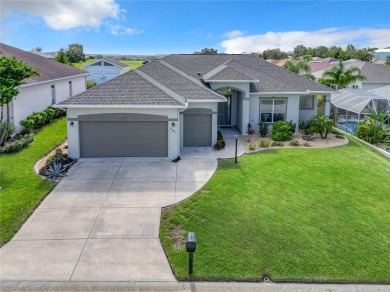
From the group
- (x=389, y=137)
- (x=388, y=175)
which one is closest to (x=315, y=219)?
(x=388, y=175)

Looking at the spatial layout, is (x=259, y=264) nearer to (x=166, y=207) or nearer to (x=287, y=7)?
(x=166, y=207)

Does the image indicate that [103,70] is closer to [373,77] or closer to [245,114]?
[245,114]

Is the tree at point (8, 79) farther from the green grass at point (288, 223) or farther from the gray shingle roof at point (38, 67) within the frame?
the green grass at point (288, 223)

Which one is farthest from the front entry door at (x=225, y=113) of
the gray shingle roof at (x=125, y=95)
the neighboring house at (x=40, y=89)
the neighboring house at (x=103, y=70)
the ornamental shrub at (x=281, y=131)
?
the neighboring house at (x=103, y=70)

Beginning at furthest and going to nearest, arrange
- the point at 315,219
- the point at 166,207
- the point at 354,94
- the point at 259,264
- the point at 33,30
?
the point at 354,94 < the point at 33,30 < the point at 166,207 < the point at 315,219 < the point at 259,264

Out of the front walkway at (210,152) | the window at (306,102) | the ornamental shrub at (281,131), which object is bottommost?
the front walkway at (210,152)

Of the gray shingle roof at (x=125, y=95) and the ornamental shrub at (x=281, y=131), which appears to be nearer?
the gray shingle roof at (x=125, y=95)

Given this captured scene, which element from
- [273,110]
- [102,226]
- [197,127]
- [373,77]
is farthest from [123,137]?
[373,77]

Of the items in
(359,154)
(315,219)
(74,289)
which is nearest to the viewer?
(74,289)
